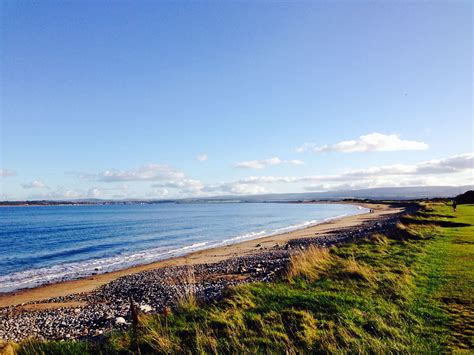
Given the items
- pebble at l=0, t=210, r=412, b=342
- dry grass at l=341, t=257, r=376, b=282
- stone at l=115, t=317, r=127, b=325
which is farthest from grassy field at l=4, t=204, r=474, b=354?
stone at l=115, t=317, r=127, b=325

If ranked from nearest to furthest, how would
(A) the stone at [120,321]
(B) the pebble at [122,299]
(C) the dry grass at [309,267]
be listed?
(A) the stone at [120,321]
(B) the pebble at [122,299]
(C) the dry grass at [309,267]

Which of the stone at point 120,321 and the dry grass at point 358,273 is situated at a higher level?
the dry grass at point 358,273

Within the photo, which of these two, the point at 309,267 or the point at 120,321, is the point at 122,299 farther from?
the point at 309,267

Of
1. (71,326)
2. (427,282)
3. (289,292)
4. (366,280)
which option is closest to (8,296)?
(71,326)

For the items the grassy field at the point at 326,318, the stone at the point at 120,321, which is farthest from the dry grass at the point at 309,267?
the stone at the point at 120,321

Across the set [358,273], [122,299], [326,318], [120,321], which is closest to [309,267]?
[358,273]

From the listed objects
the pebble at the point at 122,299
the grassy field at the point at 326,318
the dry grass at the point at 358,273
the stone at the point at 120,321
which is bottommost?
the pebble at the point at 122,299

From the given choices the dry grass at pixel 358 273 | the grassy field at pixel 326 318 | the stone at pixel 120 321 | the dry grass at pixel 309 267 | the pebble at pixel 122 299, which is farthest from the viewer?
the dry grass at pixel 309 267

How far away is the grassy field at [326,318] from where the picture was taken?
711cm

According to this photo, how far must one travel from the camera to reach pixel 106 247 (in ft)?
122

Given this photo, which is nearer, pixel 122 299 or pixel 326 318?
pixel 326 318

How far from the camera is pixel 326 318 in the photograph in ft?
27.6

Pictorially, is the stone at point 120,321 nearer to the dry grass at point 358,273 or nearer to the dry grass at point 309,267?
the dry grass at point 309,267

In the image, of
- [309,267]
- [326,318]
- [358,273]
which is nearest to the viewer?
[326,318]
